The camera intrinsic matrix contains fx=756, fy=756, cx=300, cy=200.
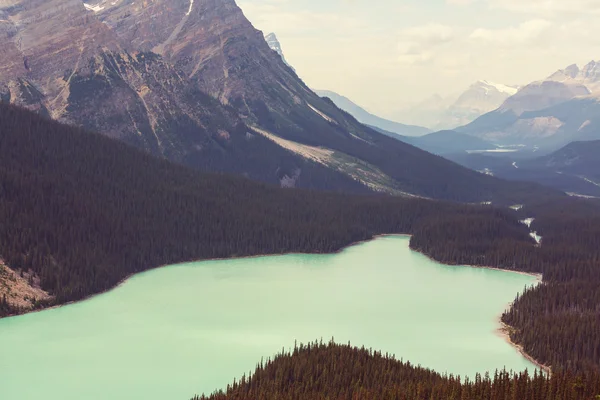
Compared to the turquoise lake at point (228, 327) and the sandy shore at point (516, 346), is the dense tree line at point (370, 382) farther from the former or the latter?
the sandy shore at point (516, 346)

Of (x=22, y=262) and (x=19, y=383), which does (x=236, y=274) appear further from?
(x=19, y=383)

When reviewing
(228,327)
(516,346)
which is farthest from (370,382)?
(228,327)

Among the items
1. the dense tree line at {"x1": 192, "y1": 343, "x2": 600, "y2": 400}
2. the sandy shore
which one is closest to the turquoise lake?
the sandy shore

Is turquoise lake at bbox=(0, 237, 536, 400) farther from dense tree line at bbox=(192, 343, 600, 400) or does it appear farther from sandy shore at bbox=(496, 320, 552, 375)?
dense tree line at bbox=(192, 343, 600, 400)

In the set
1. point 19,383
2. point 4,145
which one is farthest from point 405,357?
point 4,145

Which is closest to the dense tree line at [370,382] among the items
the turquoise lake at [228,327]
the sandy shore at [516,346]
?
the turquoise lake at [228,327]
